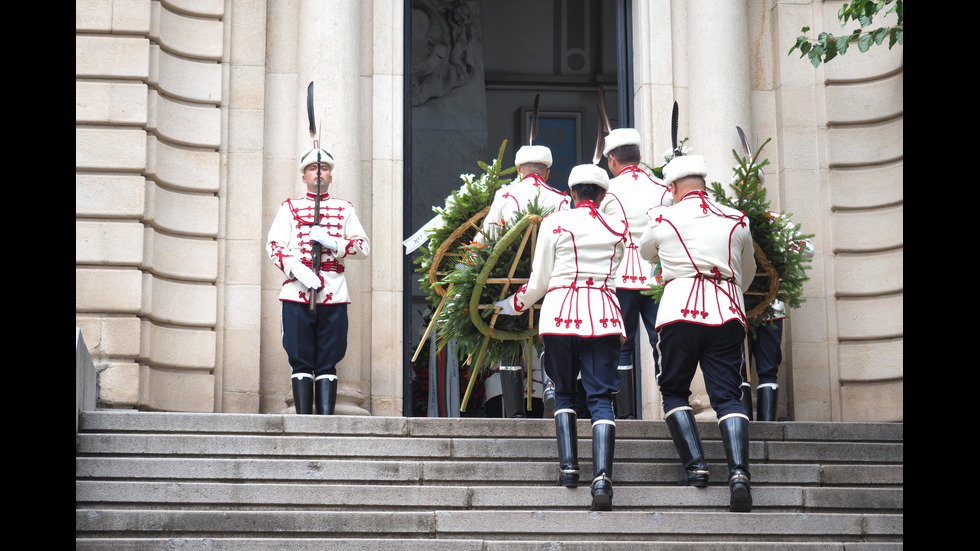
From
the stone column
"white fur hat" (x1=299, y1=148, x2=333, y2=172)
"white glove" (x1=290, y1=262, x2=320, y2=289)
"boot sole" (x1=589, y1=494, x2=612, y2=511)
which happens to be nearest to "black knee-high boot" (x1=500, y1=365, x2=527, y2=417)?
"white glove" (x1=290, y1=262, x2=320, y2=289)

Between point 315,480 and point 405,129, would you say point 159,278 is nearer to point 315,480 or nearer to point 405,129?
point 405,129

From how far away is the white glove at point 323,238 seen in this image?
11.5m

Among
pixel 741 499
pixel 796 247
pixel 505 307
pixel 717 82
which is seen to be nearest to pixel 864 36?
pixel 796 247

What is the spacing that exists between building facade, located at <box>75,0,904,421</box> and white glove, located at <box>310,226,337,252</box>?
6.21ft

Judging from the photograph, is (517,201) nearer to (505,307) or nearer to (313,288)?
(505,307)

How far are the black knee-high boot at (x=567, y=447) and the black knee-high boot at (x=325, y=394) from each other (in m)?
2.85

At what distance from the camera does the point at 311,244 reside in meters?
11.6

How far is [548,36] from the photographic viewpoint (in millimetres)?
20750

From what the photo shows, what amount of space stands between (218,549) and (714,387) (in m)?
3.20

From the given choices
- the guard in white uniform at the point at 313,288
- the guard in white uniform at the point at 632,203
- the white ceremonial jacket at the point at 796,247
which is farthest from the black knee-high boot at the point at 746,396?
the guard in white uniform at the point at 313,288

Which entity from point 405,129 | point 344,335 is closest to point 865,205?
point 405,129

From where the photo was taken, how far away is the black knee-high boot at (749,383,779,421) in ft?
40.2

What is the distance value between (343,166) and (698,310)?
5.11 meters

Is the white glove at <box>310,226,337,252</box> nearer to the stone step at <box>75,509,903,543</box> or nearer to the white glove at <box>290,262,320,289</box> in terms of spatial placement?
the white glove at <box>290,262,320,289</box>
